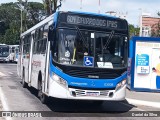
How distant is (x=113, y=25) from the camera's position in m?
12.5

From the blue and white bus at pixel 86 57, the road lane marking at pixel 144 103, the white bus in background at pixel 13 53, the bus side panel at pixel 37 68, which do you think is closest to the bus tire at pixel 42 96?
the bus side panel at pixel 37 68

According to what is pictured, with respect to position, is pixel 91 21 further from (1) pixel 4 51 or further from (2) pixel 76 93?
(1) pixel 4 51

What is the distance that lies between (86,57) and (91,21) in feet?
4.04

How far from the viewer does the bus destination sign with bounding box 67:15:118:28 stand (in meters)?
12.2

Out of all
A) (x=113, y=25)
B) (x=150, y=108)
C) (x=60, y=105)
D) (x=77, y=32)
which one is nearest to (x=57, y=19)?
(x=77, y=32)

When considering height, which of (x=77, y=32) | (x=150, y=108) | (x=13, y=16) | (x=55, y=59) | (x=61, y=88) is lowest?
(x=150, y=108)

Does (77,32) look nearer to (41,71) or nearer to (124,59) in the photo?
(124,59)

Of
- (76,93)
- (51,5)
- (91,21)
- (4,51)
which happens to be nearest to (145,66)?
(91,21)

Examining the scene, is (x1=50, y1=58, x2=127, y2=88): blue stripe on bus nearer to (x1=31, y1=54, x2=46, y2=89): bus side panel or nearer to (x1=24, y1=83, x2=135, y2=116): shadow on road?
(x1=24, y1=83, x2=135, y2=116): shadow on road

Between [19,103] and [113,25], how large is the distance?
4.27 meters

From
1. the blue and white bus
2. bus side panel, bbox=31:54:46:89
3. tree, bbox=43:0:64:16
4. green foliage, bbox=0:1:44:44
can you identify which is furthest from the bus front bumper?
green foliage, bbox=0:1:44:44

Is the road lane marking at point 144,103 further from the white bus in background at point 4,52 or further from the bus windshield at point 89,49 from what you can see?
the white bus in background at point 4,52

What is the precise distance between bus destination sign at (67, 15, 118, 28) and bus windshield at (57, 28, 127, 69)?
27cm

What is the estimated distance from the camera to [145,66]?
20641 mm
